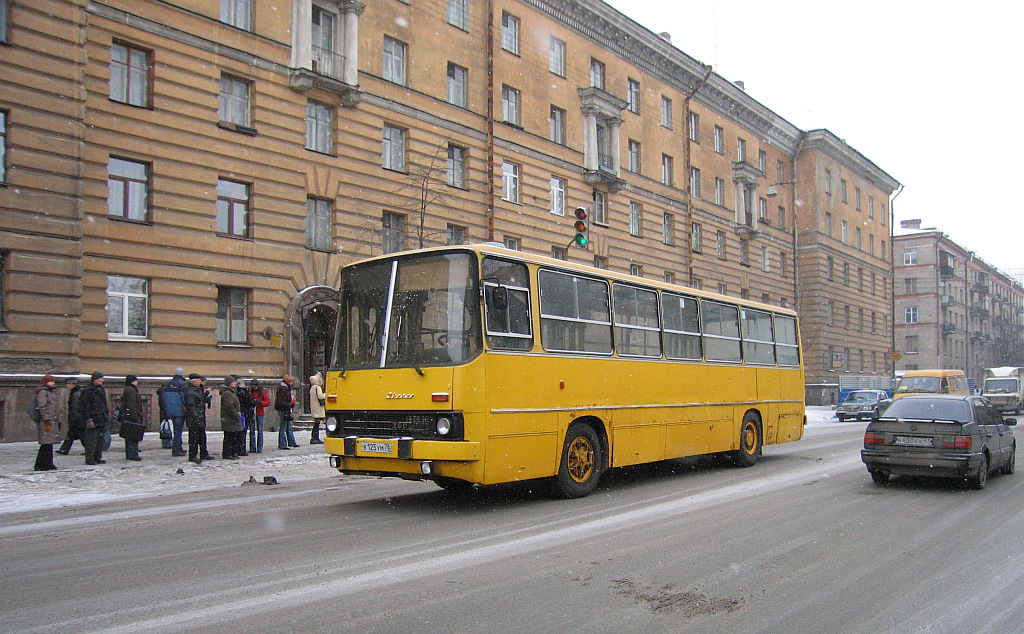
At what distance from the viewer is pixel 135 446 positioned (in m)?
15.3

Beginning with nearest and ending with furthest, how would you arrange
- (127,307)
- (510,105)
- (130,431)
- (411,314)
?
(411,314) < (130,431) < (127,307) < (510,105)

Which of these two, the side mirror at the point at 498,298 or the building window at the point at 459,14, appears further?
the building window at the point at 459,14

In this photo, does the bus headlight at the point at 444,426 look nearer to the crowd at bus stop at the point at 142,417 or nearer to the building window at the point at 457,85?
the crowd at bus stop at the point at 142,417

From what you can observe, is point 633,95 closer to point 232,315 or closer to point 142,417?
point 232,315

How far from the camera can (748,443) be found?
14992 mm

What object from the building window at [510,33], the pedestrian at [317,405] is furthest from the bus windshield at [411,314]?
the building window at [510,33]

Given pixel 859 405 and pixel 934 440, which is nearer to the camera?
pixel 934 440

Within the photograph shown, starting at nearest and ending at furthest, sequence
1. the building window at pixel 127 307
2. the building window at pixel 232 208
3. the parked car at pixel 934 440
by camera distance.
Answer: the parked car at pixel 934 440, the building window at pixel 127 307, the building window at pixel 232 208

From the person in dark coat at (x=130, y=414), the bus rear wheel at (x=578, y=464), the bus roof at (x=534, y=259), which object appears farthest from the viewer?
the person in dark coat at (x=130, y=414)

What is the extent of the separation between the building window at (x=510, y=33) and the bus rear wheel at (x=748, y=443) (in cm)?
2080

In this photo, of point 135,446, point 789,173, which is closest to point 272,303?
point 135,446

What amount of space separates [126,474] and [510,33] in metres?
23.7

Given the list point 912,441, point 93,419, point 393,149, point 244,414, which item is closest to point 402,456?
point 912,441

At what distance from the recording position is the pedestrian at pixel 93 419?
14.5 metres
